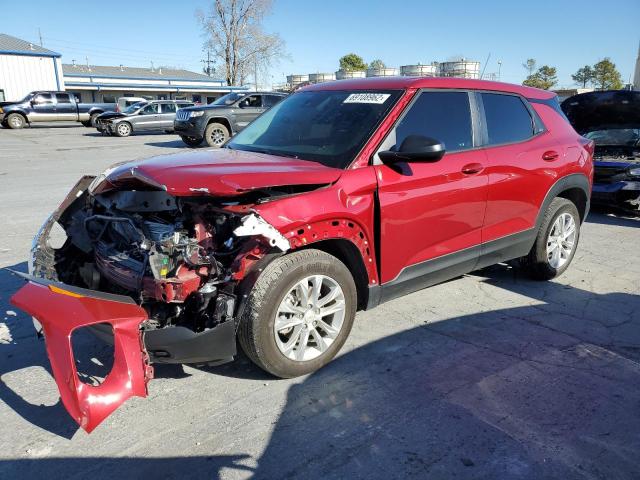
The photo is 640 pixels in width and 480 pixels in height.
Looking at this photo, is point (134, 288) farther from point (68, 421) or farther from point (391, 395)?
point (391, 395)

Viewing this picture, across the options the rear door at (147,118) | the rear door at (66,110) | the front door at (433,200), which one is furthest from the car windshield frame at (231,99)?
the front door at (433,200)

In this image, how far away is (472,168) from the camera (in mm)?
3893

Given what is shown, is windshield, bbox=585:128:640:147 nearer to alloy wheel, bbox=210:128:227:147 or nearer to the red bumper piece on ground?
the red bumper piece on ground

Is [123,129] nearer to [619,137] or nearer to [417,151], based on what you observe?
[619,137]

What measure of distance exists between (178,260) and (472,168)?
2.37 meters

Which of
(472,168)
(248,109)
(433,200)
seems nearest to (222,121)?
(248,109)

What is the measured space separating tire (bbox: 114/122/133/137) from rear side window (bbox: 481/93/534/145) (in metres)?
21.3

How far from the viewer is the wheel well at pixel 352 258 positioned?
3.27m

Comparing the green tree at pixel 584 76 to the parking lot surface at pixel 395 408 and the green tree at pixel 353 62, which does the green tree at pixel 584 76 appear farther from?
the parking lot surface at pixel 395 408

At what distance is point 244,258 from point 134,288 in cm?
73

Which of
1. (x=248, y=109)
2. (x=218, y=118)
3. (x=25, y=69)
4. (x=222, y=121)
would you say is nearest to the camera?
(x=218, y=118)

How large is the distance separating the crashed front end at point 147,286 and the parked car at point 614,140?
6894 millimetres

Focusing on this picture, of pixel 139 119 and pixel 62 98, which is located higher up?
pixel 62 98

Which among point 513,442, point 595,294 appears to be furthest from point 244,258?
point 595,294
